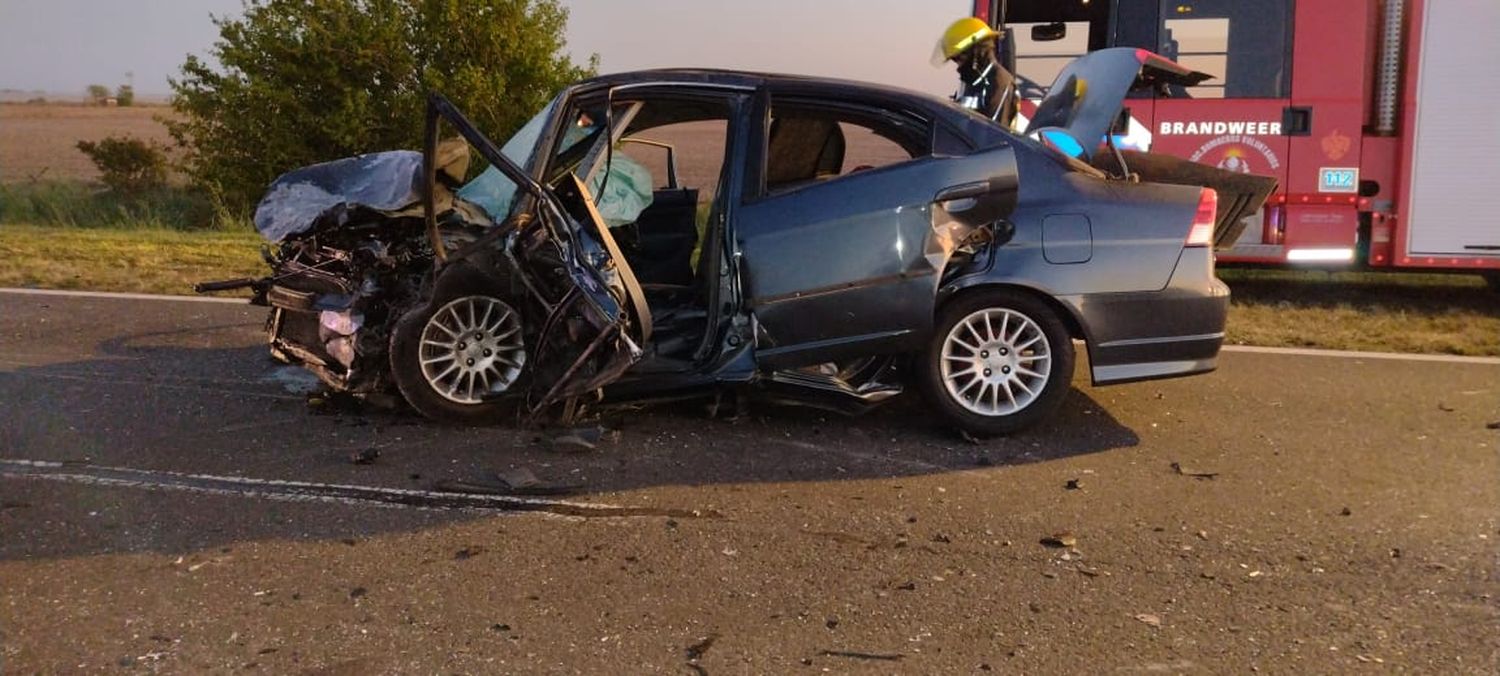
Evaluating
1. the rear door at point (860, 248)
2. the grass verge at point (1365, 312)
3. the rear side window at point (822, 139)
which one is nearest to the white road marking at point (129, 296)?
the rear side window at point (822, 139)

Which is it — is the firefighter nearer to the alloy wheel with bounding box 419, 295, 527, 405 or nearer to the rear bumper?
the rear bumper

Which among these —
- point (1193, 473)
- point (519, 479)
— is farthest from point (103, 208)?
point (1193, 473)

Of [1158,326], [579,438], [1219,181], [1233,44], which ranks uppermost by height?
[1233,44]

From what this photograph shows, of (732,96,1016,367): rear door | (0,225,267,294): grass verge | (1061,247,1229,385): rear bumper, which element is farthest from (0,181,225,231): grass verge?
(1061,247,1229,385): rear bumper

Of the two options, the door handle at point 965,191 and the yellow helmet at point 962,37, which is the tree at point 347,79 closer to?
the yellow helmet at point 962,37

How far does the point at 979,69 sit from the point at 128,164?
53.5 ft

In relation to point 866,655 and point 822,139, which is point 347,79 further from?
point 866,655

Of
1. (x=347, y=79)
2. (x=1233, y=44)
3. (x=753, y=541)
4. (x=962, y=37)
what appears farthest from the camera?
(x=347, y=79)

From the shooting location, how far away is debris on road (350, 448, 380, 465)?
4902 millimetres

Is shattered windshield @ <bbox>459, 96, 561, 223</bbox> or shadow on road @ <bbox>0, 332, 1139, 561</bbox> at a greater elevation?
shattered windshield @ <bbox>459, 96, 561, 223</bbox>

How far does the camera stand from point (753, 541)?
13.6ft

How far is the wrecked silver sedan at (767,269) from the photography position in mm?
5129

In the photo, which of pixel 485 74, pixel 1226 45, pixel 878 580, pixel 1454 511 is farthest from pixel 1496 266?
pixel 485 74

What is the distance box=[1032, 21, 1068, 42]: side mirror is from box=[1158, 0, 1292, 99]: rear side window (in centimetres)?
88
